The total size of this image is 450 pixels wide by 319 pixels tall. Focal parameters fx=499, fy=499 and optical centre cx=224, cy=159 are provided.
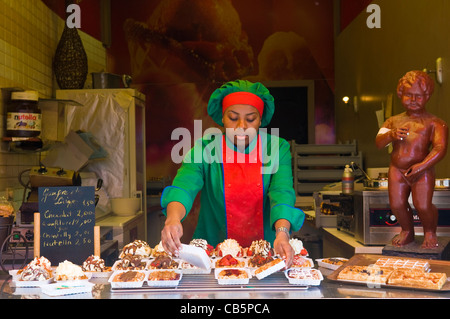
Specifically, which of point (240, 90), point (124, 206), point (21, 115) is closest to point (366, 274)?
point (240, 90)

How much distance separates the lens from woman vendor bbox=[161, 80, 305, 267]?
2.18 meters

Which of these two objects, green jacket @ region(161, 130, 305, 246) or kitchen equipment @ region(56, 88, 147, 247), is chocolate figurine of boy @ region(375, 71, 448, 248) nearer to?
green jacket @ region(161, 130, 305, 246)

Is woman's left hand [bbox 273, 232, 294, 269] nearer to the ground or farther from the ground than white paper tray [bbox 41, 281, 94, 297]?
farther from the ground

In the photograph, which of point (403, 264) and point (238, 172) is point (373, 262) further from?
point (238, 172)

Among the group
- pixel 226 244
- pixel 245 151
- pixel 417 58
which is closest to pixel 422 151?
pixel 245 151

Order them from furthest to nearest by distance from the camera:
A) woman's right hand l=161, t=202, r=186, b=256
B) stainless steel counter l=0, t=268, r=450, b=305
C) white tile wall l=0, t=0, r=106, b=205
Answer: white tile wall l=0, t=0, r=106, b=205, woman's right hand l=161, t=202, r=186, b=256, stainless steel counter l=0, t=268, r=450, b=305

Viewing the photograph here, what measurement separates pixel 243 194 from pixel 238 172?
4.3 inches

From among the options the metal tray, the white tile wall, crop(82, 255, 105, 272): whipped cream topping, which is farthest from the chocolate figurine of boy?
the white tile wall

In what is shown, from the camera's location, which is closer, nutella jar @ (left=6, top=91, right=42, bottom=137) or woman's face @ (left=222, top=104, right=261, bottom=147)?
woman's face @ (left=222, top=104, right=261, bottom=147)

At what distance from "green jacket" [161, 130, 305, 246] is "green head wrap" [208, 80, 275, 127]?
12cm

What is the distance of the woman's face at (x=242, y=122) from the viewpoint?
7.09 ft

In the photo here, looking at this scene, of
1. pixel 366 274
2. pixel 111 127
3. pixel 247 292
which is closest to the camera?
pixel 247 292

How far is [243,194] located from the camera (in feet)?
7.94
